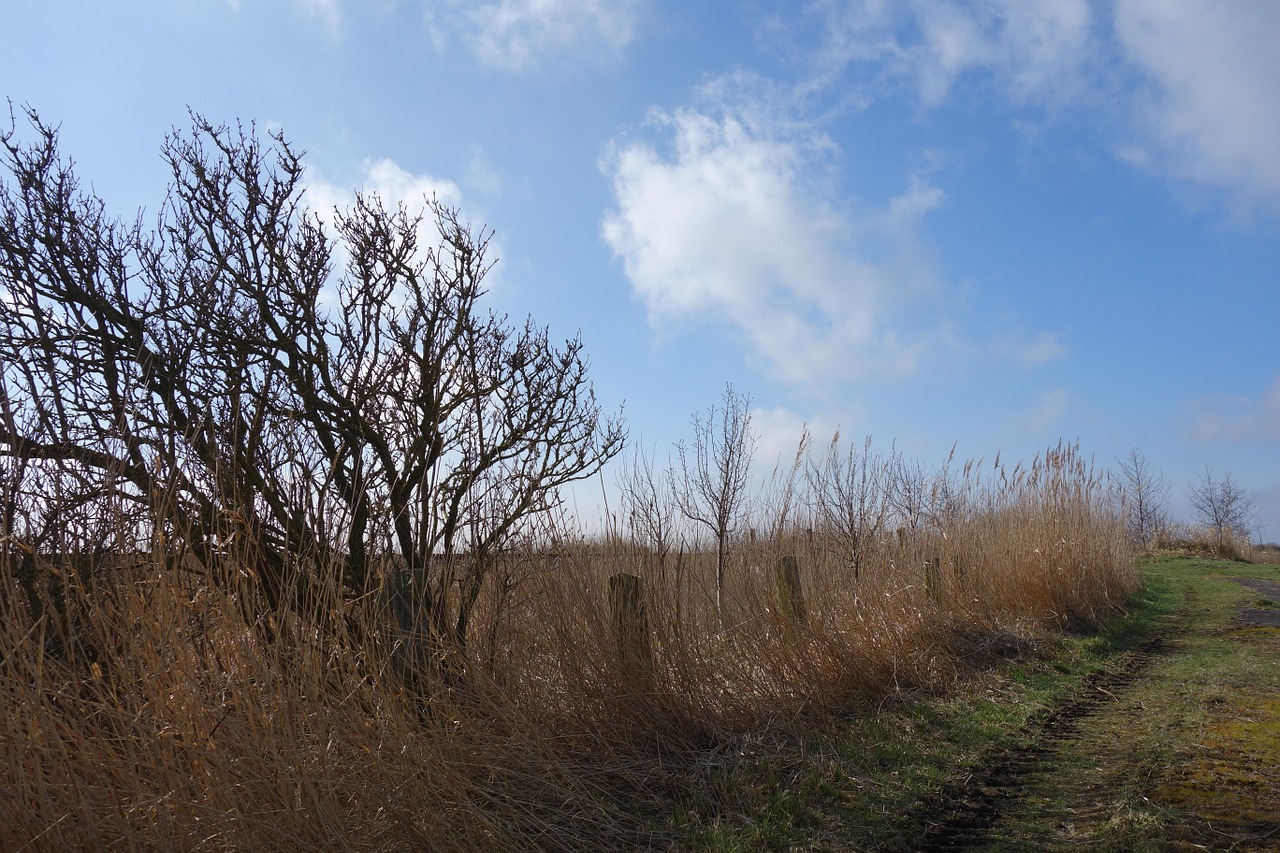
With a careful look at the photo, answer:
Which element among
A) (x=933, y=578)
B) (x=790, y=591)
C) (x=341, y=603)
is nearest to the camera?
(x=341, y=603)

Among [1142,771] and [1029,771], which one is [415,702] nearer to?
[1029,771]

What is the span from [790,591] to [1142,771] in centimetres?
221

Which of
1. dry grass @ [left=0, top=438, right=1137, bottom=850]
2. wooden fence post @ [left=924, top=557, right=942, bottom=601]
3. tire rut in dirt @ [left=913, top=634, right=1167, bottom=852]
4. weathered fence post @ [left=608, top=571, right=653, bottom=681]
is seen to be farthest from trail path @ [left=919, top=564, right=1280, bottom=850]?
weathered fence post @ [left=608, top=571, right=653, bottom=681]

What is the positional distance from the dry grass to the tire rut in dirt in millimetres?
936

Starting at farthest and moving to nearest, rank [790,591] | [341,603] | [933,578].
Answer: [933,578], [790,591], [341,603]

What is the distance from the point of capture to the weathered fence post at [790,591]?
5355mm

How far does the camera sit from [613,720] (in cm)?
402

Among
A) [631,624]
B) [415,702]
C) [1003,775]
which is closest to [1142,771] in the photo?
[1003,775]

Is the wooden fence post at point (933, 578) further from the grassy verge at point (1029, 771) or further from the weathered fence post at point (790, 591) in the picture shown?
the weathered fence post at point (790, 591)

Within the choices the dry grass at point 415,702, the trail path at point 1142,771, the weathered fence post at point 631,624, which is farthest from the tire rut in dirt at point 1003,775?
the weathered fence post at point 631,624

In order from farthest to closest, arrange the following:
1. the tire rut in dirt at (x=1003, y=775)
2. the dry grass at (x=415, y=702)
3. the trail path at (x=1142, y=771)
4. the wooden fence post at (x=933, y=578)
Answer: the wooden fence post at (x=933, y=578) < the tire rut in dirt at (x=1003, y=775) < the trail path at (x=1142, y=771) < the dry grass at (x=415, y=702)

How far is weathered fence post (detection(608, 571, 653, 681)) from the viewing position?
4.16 meters

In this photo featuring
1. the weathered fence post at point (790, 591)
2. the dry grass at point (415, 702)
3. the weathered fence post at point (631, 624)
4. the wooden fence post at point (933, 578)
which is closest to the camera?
the dry grass at point (415, 702)

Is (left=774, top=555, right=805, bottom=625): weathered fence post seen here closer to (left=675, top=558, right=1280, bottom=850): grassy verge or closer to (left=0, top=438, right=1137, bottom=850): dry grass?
(left=0, top=438, right=1137, bottom=850): dry grass
